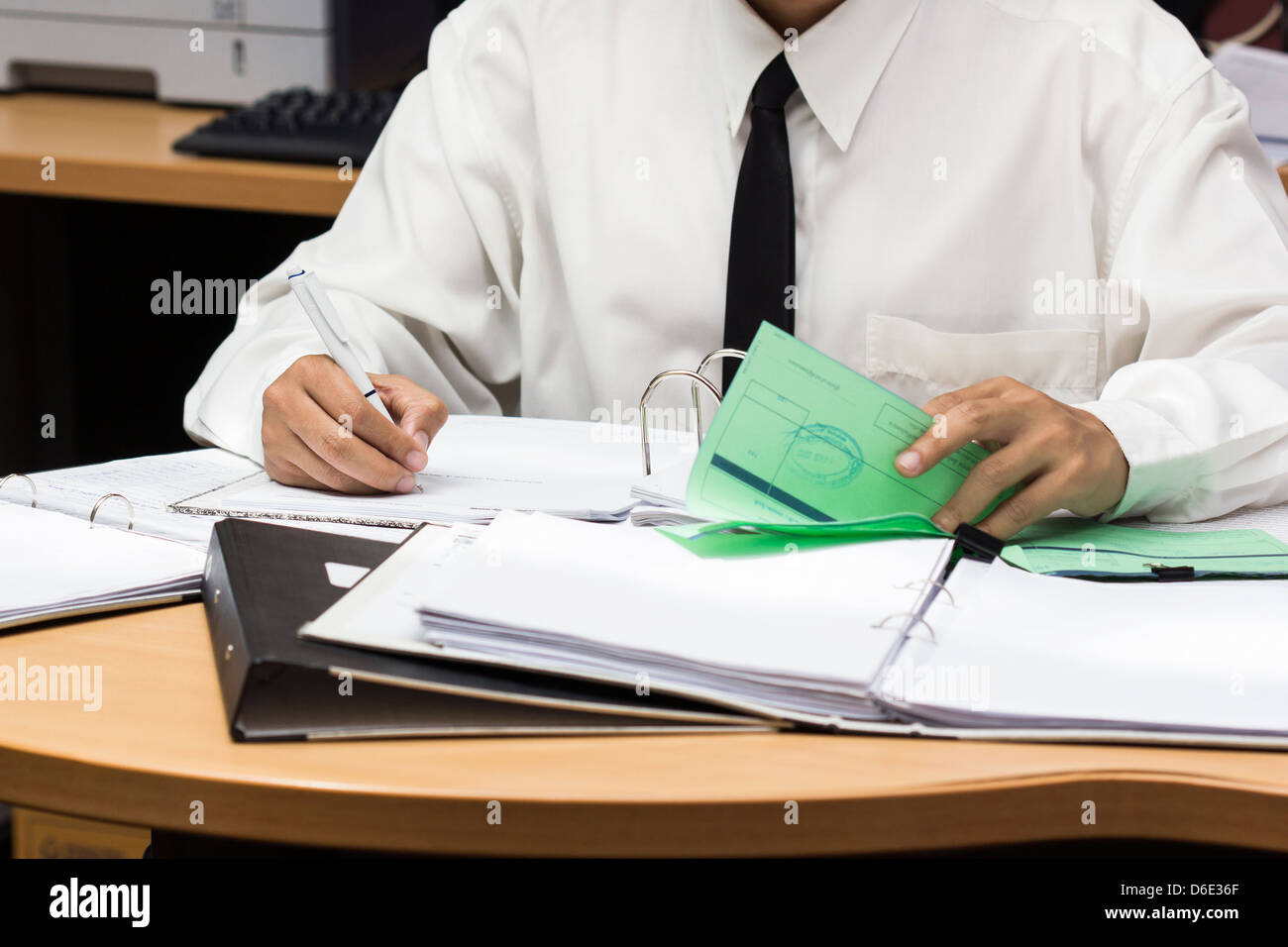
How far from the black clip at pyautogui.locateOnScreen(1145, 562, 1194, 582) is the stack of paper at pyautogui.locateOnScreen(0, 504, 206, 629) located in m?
0.53

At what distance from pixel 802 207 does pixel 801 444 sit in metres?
0.48

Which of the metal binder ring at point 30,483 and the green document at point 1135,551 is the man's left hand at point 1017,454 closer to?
the green document at point 1135,551

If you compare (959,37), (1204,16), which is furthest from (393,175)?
(1204,16)

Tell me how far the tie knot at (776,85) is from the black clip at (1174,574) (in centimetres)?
57

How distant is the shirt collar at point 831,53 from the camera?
1.11m

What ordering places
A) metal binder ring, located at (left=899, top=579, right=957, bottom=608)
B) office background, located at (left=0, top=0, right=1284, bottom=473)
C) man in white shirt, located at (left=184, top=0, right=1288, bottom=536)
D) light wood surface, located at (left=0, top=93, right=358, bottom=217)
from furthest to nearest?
office background, located at (left=0, top=0, right=1284, bottom=473) → light wood surface, located at (left=0, top=93, right=358, bottom=217) → man in white shirt, located at (left=184, top=0, right=1288, bottom=536) → metal binder ring, located at (left=899, top=579, right=957, bottom=608)

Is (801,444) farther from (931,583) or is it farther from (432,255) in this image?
(432,255)

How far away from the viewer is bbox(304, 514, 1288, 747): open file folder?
1.79 feet

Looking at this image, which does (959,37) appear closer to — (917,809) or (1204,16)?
(917,809)

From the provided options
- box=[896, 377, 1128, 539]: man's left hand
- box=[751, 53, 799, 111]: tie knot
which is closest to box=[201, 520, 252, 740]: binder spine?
box=[896, 377, 1128, 539]: man's left hand

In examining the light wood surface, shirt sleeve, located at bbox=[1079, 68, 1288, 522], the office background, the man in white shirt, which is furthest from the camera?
the office background

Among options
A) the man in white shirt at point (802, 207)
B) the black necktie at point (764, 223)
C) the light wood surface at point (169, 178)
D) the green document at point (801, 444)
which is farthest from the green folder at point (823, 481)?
the light wood surface at point (169, 178)

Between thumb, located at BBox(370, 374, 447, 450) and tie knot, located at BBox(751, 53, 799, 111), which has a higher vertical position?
tie knot, located at BBox(751, 53, 799, 111)

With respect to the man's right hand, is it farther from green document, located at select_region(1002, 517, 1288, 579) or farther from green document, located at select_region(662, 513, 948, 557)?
green document, located at select_region(1002, 517, 1288, 579)
